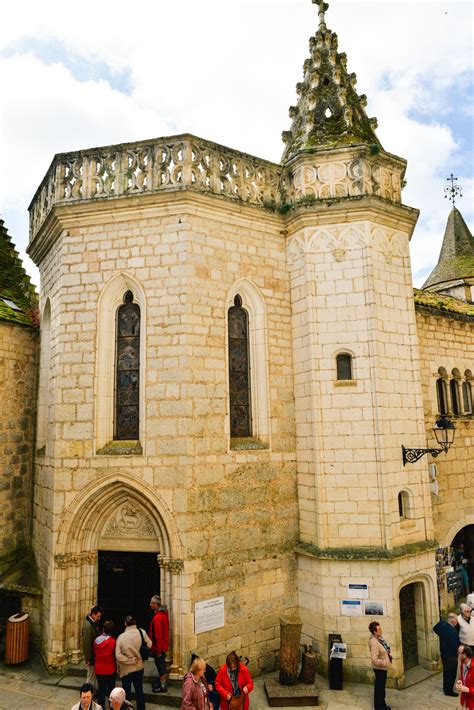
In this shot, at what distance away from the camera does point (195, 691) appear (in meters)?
5.75

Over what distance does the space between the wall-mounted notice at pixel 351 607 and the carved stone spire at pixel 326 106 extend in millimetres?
8334

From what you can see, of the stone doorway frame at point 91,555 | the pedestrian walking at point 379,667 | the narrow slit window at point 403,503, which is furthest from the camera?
the narrow slit window at point 403,503

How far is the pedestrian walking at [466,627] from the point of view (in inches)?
317

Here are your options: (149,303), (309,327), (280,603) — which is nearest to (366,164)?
(309,327)

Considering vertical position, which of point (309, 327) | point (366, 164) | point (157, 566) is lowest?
point (157, 566)

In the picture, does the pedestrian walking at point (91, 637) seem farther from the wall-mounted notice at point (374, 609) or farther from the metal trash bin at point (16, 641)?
the wall-mounted notice at point (374, 609)

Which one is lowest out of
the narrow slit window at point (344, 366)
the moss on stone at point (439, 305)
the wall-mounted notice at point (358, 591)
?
the wall-mounted notice at point (358, 591)

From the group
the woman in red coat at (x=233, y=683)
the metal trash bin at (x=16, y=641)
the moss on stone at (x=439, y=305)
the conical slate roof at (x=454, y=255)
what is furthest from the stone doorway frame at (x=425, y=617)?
the conical slate roof at (x=454, y=255)

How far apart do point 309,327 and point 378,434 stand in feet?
7.54

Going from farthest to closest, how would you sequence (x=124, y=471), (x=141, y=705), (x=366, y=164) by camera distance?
(x=366, y=164)
(x=124, y=471)
(x=141, y=705)

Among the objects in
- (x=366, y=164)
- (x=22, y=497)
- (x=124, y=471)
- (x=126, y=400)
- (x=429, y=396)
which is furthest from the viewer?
(x=429, y=396)

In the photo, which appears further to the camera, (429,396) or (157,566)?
(429,396)

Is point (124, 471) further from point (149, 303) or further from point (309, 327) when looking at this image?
point (309, 327)

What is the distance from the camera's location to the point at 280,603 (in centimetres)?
854
